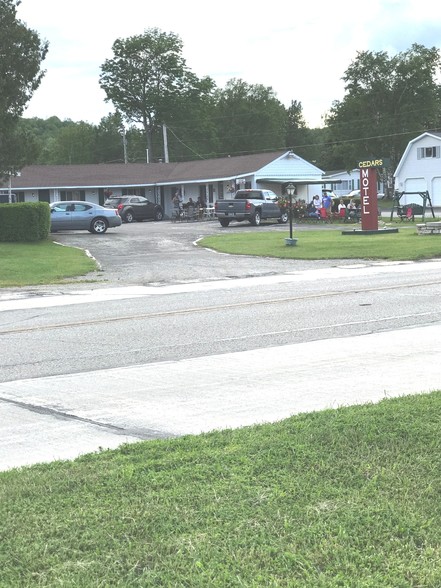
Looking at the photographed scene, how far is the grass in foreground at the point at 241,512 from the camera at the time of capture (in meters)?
3.64

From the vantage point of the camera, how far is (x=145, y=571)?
144 inches

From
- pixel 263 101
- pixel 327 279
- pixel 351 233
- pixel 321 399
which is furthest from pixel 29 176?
pixel 263 101

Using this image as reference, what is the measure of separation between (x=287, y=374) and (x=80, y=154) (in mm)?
120756

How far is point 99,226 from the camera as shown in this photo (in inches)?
1642

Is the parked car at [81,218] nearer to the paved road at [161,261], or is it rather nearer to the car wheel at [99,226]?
the car wheel at [99,226]

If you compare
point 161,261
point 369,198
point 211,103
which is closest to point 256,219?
point 369,198

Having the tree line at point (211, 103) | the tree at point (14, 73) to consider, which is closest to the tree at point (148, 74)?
the tree line at point (211, 103)

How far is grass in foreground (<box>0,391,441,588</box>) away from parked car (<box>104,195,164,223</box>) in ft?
162

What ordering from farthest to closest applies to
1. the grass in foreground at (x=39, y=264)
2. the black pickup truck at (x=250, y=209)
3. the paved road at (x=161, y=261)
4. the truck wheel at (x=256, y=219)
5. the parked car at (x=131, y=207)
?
the parked car at (x=131, y=207)
the truck wheel at (x=256, y=219)
the black pickup truck at (x=250, y=209)
the grass in foreground at (x=39, y=264)
the paved road at (x=161, y=261)

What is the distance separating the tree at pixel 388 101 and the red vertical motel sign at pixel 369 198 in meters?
55.5

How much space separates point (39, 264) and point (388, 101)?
73.4m

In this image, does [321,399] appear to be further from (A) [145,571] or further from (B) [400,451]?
(A) [145,571]

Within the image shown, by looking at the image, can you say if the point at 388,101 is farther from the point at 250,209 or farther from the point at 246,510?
the point at 246,510

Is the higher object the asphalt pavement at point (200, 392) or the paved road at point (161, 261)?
the paved road at point (161, 261)
